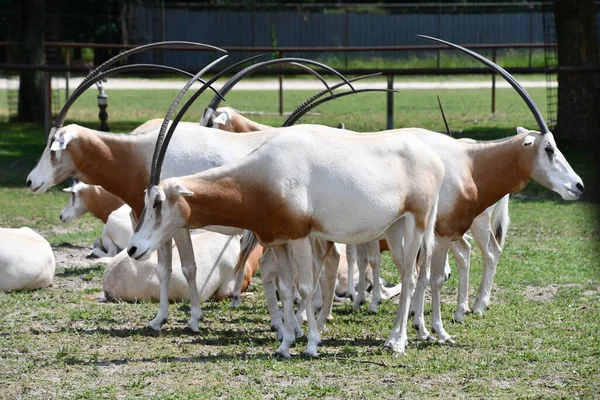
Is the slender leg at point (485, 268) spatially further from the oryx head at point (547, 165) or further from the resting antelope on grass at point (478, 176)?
the oryx head at point (547, 165)

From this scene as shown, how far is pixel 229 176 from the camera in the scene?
21.5ft

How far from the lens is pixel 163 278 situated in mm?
7668

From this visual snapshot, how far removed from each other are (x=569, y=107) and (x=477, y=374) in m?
11.5

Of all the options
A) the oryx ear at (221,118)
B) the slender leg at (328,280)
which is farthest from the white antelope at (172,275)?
the oryx ear at (221,118)

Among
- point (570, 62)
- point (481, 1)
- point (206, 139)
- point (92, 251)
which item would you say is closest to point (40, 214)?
point (92, 251)

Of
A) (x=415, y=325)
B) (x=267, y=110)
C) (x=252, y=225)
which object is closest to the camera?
(x=252, y=225)

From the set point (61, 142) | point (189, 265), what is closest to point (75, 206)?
point (61, 142)

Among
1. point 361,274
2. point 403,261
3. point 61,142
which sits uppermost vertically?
point 61,142

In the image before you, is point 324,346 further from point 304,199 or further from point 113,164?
point 113,164

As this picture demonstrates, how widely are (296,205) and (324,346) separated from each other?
106 centimetres

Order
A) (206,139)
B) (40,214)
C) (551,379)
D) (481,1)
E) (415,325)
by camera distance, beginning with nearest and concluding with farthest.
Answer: (551,379)
(415,325)
(206,139)
(40,214)
(481,1)

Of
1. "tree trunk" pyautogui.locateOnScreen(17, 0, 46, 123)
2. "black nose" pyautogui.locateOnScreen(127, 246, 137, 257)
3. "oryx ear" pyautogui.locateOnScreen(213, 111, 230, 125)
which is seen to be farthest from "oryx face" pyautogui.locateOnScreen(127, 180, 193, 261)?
"tree trunk" pyautogui.locateOnScreen(17, 0, 46, 123)

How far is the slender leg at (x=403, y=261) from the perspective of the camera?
6.66 metres

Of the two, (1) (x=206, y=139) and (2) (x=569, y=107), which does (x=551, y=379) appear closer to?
(1) (x=206, y=139)
